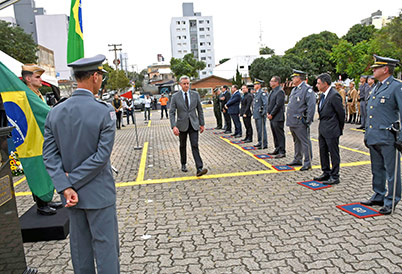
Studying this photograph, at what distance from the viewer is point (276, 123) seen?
8.74 meters

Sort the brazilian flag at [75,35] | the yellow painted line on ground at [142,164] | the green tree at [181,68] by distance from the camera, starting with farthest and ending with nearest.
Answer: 1. the green tree at [181,68]
2. the yellow painted line on ground at [142,164]
3. the brazilian flag at [75,35]

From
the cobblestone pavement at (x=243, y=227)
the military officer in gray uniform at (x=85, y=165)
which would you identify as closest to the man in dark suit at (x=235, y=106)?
the cobblestone pavement at (x=243, y=227)

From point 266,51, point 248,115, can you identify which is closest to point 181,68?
point 266,51

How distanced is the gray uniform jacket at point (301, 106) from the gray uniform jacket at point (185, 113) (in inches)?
82.2

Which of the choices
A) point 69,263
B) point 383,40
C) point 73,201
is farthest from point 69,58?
point 383,40

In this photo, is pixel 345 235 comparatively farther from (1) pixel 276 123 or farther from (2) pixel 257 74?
(2) pixel 257 74

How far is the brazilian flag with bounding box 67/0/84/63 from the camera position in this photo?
5746 millimetres

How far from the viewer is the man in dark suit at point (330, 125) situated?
232 inches

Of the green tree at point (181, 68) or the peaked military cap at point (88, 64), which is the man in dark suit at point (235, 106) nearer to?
the peaked military cap at point (88, 64)

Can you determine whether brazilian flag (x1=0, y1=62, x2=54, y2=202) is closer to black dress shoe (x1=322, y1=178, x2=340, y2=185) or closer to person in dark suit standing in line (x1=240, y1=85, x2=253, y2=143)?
black dress shoe (x1=322, y1=178, x2=340, y2=185)

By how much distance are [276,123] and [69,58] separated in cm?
543

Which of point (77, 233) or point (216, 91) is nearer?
point (77, 233)

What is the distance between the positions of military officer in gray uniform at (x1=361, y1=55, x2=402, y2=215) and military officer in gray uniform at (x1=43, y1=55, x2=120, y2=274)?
3.85 metres

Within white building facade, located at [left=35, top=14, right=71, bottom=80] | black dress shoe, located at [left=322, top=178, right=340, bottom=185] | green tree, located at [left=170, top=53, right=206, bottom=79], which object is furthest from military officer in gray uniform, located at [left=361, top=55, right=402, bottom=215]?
white building facade, located at [left=35, top=14, right=71, bottom=80]
